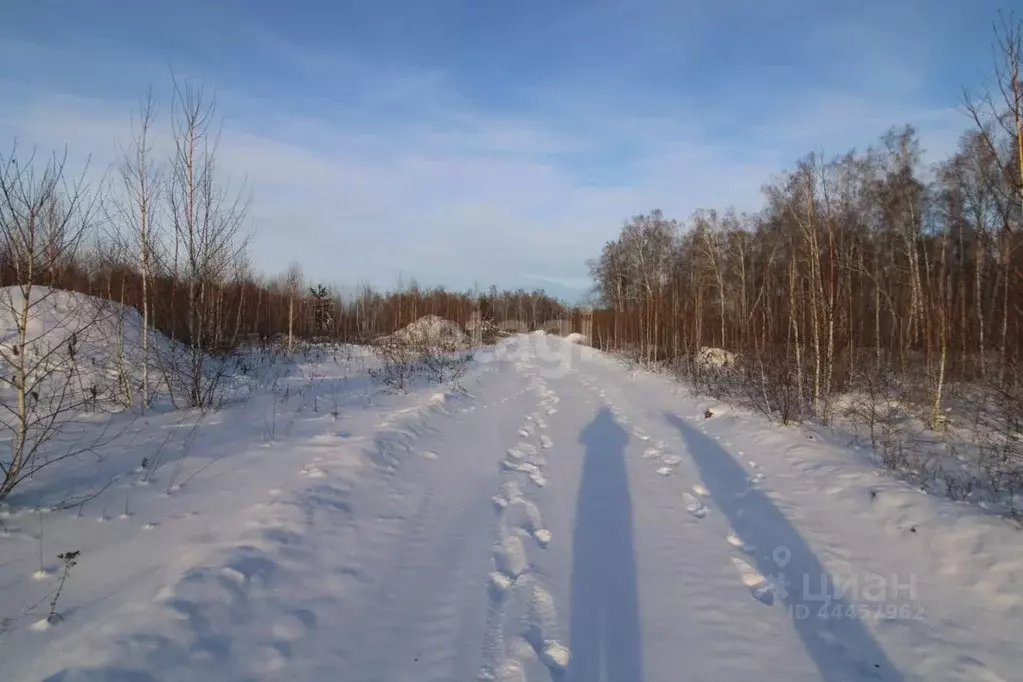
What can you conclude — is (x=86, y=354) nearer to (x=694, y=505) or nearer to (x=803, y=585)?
(x=694, y=505)

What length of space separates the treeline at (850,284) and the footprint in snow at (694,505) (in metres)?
3.79

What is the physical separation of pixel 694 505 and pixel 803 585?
5.50 feet

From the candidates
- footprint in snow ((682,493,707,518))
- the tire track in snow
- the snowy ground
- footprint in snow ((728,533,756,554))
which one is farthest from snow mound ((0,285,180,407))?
footprint in snow ((728,533,756,554))

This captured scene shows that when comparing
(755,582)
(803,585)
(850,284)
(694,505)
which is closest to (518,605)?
(755,582)

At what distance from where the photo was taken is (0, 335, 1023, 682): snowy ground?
2.76 meters

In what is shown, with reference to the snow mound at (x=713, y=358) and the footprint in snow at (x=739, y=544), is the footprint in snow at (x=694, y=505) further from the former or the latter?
the snow mound at (x=713, y=358)

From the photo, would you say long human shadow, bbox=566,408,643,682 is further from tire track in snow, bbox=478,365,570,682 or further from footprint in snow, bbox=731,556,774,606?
footprint in snow, bbox=731,556,774,606

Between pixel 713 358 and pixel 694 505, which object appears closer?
pixel 694 505

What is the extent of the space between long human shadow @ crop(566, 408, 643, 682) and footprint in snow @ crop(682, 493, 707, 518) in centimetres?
65

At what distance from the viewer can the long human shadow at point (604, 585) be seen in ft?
9.27

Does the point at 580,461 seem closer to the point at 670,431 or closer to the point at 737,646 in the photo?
the point at 670,431

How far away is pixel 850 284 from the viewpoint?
21.4 m

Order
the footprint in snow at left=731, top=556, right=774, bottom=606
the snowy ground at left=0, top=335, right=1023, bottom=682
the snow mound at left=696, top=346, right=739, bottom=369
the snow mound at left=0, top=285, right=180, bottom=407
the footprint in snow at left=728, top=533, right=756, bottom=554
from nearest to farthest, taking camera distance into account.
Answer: the snowy ground at left=0, top=335, right=1023, bottom=682
the footprint in snow at left=731, top=556, right=774, bottom=606
the footprint in snow at left=728, top=533, right=756, bottom=554
the snow mound at left=0, top=285, right=180, bottom=407
the snow mound at left=696, top=346, right=739, bottom=369

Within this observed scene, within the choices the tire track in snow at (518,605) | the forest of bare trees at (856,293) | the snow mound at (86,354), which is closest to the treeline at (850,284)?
the forest of bare trees at (856,293)
